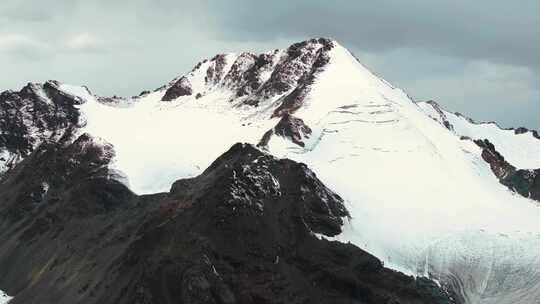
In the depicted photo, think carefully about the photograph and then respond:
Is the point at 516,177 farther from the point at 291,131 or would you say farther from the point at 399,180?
the point at 291,131

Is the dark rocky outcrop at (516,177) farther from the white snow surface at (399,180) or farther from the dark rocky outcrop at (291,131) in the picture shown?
the dark rocky outcrop at (291,131)

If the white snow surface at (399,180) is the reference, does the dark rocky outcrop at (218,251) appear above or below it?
below

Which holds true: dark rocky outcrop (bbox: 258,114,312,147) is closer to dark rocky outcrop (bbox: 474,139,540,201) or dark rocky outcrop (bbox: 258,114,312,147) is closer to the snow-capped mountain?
the snow-capped mountain

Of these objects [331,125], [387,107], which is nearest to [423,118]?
[387,107]

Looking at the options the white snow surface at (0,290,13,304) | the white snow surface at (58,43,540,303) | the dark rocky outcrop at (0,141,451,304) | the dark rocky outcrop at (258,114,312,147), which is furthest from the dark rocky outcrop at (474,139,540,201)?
the white snow surface at (0,290,13,304)

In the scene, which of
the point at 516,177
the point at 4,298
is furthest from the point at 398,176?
the point at 4,298

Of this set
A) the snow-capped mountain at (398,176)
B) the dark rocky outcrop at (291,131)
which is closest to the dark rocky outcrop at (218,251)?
the snow-capped mountain at (398,176)
